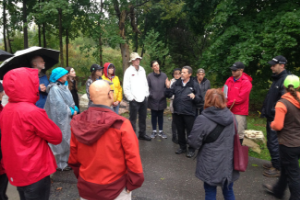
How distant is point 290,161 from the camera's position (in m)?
3.08

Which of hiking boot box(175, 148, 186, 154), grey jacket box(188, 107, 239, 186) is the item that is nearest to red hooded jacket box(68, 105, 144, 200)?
grey jacket box(188, 107, 239, 186)

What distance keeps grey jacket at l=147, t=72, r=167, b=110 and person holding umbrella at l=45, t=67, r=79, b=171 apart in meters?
2.42

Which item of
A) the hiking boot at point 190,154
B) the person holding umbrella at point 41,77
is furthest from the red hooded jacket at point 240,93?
the person holding umbrella at point 41,77

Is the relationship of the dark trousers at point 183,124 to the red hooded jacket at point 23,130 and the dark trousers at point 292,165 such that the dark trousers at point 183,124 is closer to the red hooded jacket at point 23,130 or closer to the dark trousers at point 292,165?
the dark trousers at point 292,165

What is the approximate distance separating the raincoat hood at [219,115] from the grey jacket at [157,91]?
11.1ft

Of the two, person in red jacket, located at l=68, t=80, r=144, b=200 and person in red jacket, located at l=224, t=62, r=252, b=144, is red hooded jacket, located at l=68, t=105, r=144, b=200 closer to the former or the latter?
person in red jacket, located at l=68, t=80, r=144, b=200

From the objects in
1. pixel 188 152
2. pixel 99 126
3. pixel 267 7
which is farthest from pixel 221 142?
pixel 267 7

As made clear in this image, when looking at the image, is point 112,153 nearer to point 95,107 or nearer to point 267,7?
point 95,107

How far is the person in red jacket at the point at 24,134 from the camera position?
225cm

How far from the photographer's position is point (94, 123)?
1.93 m

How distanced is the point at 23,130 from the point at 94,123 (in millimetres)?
827

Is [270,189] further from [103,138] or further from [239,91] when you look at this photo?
[103,138]

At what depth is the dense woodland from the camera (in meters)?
7.98

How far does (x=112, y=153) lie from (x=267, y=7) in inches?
363
